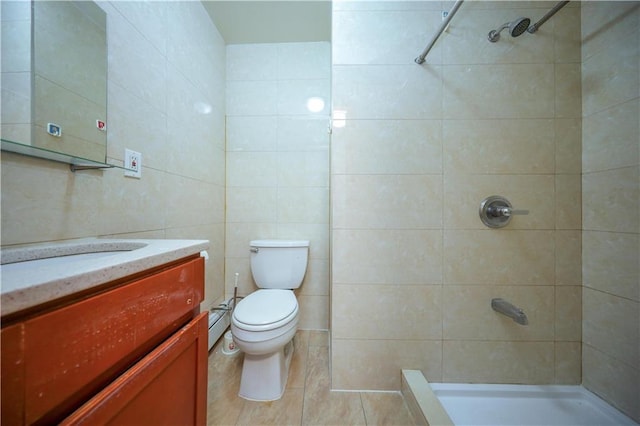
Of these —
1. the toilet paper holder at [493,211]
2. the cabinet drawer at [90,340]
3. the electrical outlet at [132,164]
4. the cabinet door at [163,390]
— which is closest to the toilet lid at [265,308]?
the cabinet door at [163,390]

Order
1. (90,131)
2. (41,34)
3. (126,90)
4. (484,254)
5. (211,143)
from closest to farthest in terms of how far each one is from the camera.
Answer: (41,34)
(90,131)
(126,90)
(484,254)
(211,143)

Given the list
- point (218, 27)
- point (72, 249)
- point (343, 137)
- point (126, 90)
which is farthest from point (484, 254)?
point (218, 27)

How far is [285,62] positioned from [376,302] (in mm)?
1801

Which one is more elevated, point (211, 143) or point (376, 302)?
point (211, 143)

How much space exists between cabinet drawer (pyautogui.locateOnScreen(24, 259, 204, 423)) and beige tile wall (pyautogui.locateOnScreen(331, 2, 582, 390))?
2.48ft

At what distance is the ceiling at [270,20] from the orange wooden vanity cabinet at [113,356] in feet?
5.43

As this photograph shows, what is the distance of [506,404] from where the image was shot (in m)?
0.97

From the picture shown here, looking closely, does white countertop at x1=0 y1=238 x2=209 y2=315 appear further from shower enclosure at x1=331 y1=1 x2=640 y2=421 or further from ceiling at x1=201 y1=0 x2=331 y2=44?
ceiling at x1=201 y1=0 x2=331 y2=44

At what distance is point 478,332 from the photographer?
104 cm

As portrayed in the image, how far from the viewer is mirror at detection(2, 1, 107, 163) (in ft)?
1.77

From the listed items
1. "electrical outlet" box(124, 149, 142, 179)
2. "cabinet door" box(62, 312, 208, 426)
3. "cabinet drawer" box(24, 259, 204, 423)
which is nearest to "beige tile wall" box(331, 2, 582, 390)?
"cabinet door" box(62, 312, 208, 426)

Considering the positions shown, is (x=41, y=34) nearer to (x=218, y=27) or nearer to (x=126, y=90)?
(x=126, y=90)

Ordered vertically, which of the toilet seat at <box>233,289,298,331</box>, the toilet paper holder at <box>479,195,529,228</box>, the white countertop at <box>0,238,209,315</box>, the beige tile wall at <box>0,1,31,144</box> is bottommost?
the toilet seat at <box>233,289,298,331</box>

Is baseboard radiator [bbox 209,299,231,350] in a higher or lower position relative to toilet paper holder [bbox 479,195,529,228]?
lower
